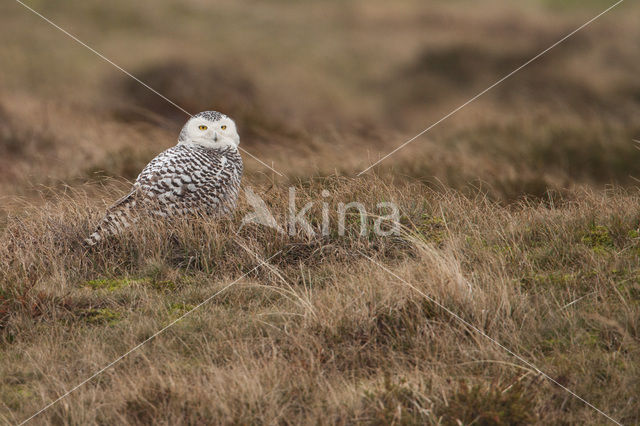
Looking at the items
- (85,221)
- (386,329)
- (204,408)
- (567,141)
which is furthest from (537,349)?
(567,141)

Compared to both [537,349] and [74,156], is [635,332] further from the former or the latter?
[74,156]

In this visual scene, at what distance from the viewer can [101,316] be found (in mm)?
5059

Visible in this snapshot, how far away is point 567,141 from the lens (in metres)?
13.8

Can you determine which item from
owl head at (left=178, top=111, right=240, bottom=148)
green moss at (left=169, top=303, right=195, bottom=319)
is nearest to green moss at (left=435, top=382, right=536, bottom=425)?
green moss at (left=169, top=303, right=195, bottom=319)

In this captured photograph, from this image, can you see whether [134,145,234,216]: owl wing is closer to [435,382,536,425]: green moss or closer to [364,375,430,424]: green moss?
[364,375,430,424]: green moss

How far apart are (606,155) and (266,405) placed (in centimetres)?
1121

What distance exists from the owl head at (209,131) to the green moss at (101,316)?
2.01 m

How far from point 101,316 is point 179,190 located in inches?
60.9

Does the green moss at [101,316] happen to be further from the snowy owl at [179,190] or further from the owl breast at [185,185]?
the owl breast at [185,185]

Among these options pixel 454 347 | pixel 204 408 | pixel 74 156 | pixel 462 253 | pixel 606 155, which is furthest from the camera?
pixel 606 155

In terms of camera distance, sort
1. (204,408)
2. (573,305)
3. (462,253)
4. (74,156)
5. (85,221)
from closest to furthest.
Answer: (204,408) → (573,305) → (462,253) → (85,221) → (74,156)

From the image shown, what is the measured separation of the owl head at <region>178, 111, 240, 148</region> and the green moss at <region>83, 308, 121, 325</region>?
201 centimetres

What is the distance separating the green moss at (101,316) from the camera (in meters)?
5.03

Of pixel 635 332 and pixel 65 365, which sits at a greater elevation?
pixel 635 332
